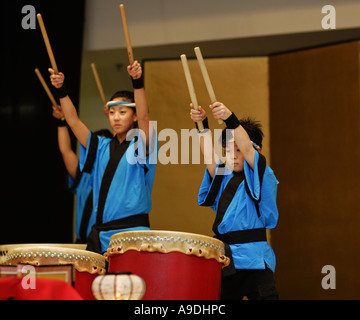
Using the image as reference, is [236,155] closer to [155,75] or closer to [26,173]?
[26,173]

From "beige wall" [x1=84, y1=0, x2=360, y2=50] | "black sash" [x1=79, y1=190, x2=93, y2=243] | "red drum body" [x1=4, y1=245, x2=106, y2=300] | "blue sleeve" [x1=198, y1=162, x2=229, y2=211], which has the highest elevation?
"beige wall" [x1=84, y1=0, x2=360, y2=50]

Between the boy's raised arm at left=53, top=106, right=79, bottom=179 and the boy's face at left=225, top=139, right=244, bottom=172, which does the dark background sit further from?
the boy's face at left=225, top=139, right=244, bottom=172

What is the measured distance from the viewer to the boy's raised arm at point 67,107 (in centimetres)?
288

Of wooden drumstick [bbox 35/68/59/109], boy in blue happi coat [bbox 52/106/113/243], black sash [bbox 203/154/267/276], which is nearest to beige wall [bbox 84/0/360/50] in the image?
wooden drumstick [bbox 35/68/59/109]

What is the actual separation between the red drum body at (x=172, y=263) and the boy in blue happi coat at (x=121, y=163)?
64 cm

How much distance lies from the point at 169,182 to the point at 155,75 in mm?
827

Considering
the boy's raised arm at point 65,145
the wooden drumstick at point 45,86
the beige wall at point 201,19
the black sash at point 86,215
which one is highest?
the beige wall at point 201,19

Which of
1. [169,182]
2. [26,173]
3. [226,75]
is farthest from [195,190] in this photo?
[26,173]

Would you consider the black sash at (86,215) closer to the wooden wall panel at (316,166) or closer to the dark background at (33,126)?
the dark background at (33,126)

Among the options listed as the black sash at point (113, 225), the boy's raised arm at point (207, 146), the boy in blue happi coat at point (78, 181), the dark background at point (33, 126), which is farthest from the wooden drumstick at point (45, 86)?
the boy's raised arm at point (207, 146)

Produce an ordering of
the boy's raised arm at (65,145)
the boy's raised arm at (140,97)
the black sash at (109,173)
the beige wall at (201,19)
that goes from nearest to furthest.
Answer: the boy's raised arm at (140,97)
the black sash at (109,173)
the boy's raised arm at (65,145)
the beige wall at (201,19)

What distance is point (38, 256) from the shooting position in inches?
83.4

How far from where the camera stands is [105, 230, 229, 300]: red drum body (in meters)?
2.00

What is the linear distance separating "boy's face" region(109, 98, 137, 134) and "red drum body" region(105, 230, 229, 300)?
36.4 inches
